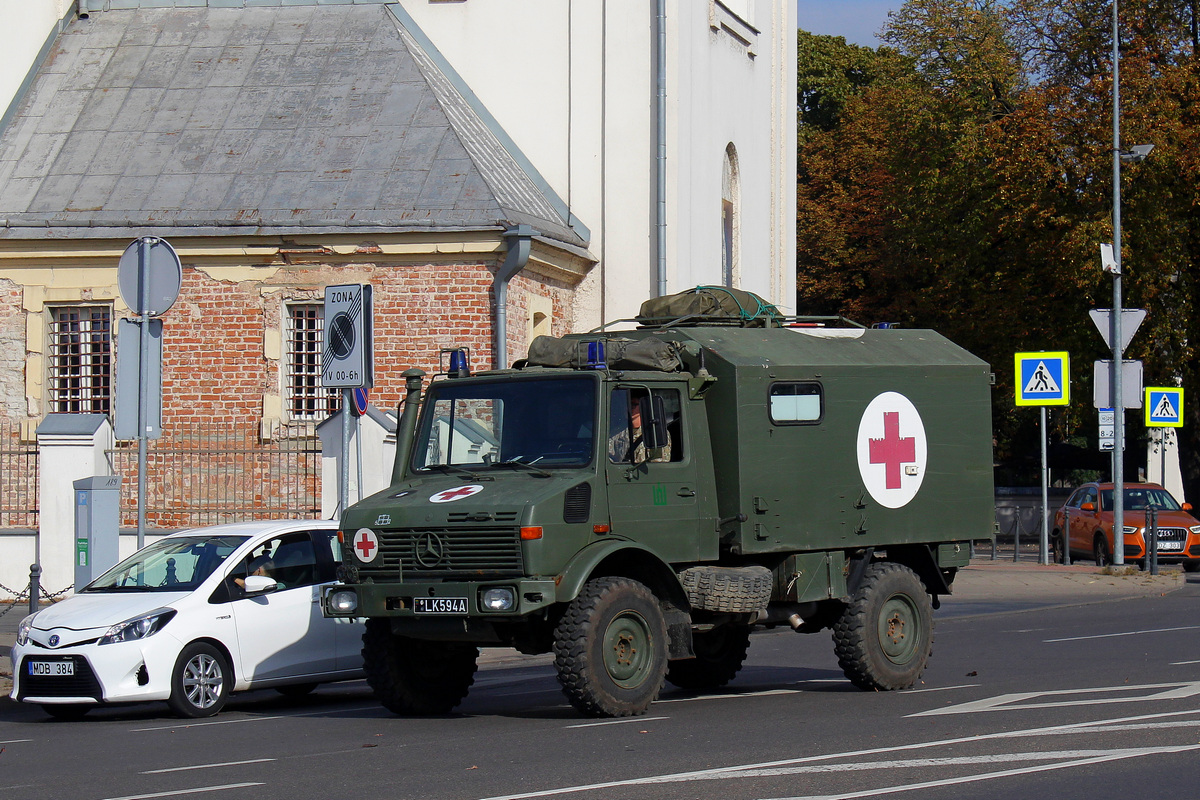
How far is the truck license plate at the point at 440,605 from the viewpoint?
10031 millimetres

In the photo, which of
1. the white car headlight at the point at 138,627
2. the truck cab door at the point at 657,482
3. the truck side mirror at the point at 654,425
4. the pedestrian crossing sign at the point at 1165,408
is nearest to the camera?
the truck cab door at the point at 657,482

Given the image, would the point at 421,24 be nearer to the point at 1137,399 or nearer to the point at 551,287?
the point at 551,287

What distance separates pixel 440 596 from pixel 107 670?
2.66 meters

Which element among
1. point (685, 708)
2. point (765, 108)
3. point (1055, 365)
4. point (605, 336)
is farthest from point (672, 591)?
point (765, 108)

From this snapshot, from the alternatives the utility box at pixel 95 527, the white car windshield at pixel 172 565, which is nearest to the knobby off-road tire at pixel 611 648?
the white car windshield at pixel 172 565

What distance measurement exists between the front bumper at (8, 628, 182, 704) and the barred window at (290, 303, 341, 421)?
11.4 m

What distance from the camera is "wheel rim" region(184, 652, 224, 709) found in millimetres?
11344

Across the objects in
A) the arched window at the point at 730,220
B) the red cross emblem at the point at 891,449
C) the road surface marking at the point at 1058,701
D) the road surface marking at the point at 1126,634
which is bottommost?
the road surface marking at the point at 1126,634

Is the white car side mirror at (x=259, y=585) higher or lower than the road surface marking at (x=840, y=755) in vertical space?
higher

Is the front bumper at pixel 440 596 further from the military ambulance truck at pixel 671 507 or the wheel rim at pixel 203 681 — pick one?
the wheel rim at pixel 203 681

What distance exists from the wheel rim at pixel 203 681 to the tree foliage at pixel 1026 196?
84.9 feet

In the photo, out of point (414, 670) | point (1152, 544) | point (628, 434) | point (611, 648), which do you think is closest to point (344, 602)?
point (414, 670)

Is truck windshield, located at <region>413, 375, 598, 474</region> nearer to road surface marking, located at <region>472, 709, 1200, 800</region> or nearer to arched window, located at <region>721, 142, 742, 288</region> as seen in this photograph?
road surface marking, located at <region>472, 709, 1200, 800</region>

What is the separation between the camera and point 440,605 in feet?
33.2
